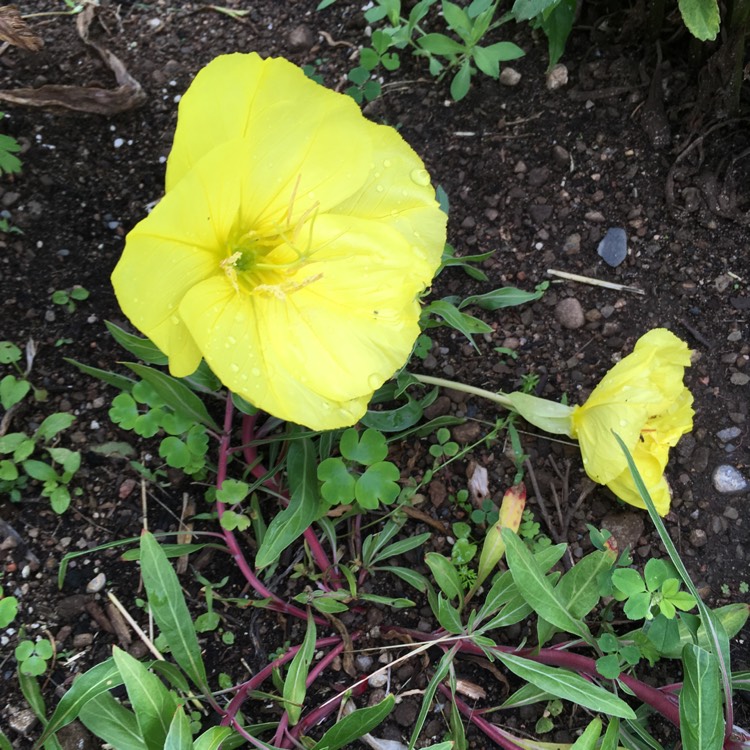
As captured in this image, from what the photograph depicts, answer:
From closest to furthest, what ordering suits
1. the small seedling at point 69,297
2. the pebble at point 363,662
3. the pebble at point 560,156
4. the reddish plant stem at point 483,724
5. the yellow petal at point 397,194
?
the yellow petal at point 397,194 < the reddish plant stem at point 483,724 < the pebble at point 363,662 < the small seedling at point 69,297 < the pebble at point 560,156

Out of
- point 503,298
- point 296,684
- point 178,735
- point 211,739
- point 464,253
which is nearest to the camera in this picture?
point 178,735

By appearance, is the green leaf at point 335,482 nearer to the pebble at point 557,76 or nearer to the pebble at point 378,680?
the pebble at point 378,680

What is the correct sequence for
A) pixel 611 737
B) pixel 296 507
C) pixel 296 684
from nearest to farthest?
1. pixel 611 737
2. pixel 296 684
3. pixel 296 507

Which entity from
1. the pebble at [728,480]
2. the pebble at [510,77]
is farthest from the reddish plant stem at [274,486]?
the pebble at [510,77]

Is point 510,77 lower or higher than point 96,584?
higher

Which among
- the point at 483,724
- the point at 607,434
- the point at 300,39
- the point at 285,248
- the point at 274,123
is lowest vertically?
the point at 483,724

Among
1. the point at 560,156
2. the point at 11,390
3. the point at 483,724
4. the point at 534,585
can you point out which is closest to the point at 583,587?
the point at 534,585

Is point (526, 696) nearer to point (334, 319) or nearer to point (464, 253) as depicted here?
point (334, 319)
